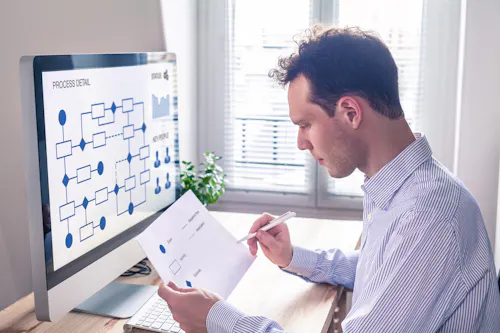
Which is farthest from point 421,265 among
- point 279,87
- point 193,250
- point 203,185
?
point 279,87

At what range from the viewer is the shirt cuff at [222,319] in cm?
115

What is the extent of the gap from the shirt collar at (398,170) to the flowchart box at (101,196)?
0.61 metres

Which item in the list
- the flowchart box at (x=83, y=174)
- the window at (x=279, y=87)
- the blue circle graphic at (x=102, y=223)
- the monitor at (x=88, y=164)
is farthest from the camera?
the window at (x=279, y=87)

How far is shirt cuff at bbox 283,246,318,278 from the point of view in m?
1.56

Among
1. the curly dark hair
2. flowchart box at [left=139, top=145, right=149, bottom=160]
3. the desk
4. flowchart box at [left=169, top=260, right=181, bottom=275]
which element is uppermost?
the curly dark hair

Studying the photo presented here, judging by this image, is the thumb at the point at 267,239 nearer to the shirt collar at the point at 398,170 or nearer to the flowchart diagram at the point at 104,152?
the flowchart diagram at the point at 104,152

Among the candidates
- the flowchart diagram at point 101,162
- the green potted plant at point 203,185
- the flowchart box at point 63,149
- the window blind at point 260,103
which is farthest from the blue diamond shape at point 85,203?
the window blind at point 260,103

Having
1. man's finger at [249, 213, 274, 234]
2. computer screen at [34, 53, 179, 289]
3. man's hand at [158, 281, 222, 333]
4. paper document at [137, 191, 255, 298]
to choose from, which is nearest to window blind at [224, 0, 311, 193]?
computer screen at [34, 53, 179, 289]

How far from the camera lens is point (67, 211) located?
1214 millimetres

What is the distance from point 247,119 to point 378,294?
2.05 m

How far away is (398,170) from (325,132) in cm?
16

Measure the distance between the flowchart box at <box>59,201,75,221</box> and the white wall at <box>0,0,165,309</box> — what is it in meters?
0.66

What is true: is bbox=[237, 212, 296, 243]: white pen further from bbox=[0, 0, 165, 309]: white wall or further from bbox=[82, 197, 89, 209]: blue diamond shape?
bbox=[0, 0, 165, 309]: white wall

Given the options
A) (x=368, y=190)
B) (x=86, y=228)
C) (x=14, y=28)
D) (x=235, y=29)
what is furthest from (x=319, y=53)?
(x=235, y=29)
